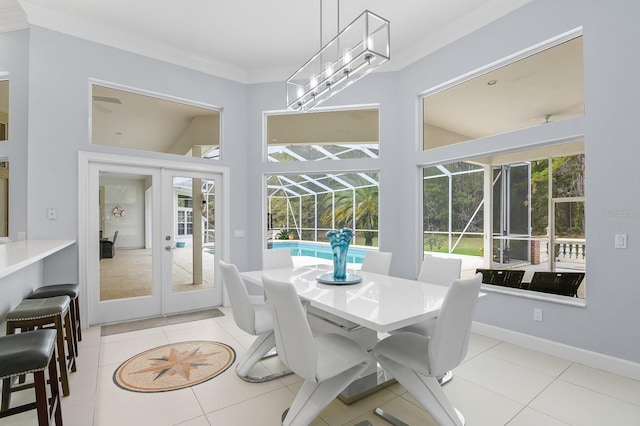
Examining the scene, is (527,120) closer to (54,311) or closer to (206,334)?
(206,334)

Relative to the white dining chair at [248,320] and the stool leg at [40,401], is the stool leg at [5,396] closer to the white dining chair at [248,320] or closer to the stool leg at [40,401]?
the stool leg at [40,401]

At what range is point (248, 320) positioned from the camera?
2475mm

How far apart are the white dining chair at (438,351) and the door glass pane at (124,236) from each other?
11.0ft

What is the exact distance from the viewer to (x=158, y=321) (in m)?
4.04

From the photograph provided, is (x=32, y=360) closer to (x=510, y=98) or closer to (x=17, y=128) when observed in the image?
(x=17, y=128)

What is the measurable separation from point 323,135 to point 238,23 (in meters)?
1.77

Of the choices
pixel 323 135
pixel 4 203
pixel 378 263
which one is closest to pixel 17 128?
pixel 4 203

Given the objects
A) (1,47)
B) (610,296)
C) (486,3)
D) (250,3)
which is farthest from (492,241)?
(1,47)

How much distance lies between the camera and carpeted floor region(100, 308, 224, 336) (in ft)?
12.2

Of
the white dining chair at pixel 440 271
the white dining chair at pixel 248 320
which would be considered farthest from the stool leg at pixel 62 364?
the white dining chair at pixel 440 271

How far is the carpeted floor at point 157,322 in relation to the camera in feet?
12.2

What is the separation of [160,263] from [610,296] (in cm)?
473

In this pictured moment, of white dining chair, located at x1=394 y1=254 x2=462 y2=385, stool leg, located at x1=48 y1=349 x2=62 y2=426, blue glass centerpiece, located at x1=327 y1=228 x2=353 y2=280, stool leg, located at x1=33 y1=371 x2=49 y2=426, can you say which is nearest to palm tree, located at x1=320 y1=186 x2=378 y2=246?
white dining chair, located at x1=394 y1=254 x2=462 y2=385

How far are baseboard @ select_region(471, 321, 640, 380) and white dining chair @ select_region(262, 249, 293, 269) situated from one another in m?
2.22
